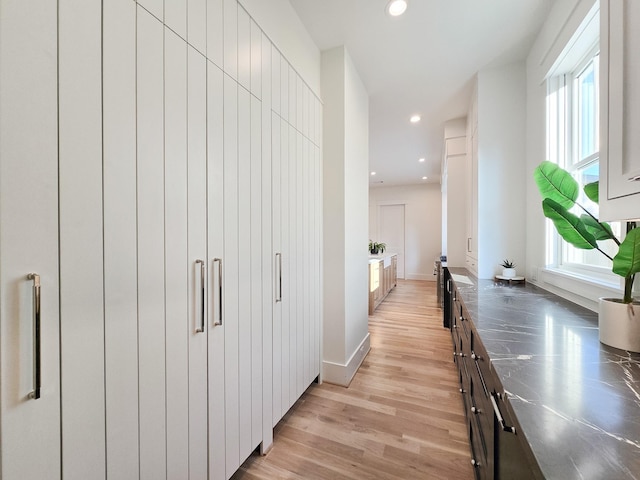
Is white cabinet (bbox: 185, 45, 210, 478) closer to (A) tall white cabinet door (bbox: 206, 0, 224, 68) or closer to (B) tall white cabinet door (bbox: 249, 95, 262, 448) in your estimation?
(A) tall white cabinet door (bbox: 206, 0, 224, 68)

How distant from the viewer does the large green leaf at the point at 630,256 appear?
0.90 m

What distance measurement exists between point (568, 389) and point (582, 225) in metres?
0.85

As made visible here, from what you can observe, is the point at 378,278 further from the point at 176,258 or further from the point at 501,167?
the point at 176,258

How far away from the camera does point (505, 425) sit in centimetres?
71

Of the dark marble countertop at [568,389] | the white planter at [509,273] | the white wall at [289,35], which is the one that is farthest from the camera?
the white planter at [509,273]

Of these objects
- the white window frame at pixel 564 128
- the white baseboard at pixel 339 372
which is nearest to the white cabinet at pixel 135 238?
the white baseboard at pixel 339 372

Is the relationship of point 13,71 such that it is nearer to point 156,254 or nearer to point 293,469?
point 156,254

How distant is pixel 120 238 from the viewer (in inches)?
31.1

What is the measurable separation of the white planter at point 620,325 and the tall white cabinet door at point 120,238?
1689mm

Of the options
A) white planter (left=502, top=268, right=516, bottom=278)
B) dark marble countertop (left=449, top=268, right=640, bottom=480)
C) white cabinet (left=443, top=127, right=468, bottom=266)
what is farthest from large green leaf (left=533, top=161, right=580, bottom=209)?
white cabinet (left=443, top=127, right=468, bottom=266)

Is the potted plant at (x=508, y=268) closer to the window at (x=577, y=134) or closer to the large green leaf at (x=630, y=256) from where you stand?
the window at (x=577, y=134)

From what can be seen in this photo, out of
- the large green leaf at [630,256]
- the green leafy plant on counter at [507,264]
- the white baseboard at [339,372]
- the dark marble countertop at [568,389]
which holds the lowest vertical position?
the white baseboard at [339,372]

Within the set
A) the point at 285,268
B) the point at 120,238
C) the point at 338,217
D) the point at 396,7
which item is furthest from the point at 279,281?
the point at 396,7

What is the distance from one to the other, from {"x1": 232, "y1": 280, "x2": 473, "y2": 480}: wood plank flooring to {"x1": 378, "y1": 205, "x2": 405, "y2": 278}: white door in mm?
5312
